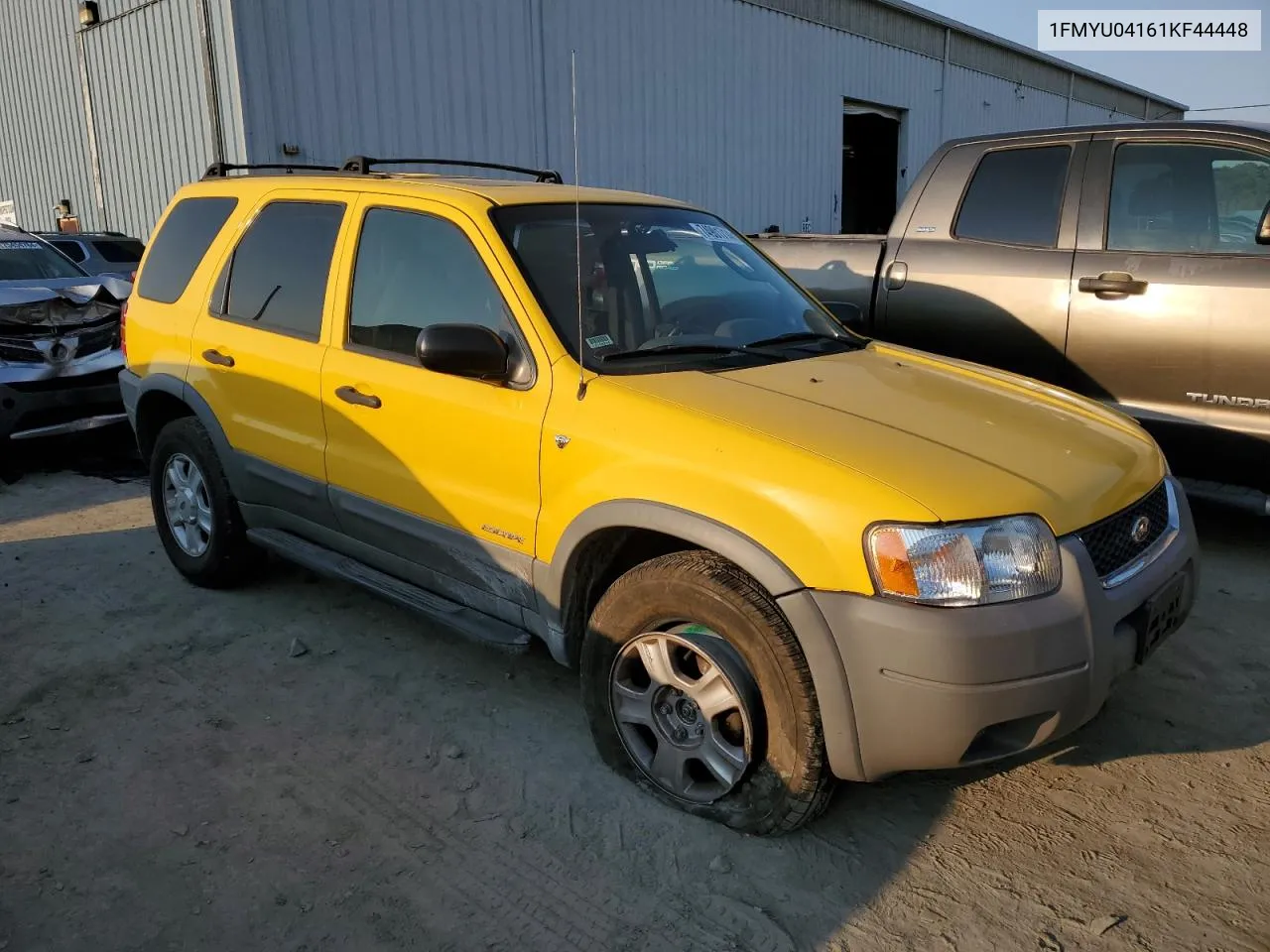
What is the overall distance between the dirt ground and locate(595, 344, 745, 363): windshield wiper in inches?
52.0

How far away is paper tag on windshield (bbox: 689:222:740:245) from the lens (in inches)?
156

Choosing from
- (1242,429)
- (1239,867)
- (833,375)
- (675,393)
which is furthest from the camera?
(1242,429)

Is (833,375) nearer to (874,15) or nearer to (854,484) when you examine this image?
(854,484)

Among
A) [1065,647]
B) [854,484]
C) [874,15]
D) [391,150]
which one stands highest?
[874,15]

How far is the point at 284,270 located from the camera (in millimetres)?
4031

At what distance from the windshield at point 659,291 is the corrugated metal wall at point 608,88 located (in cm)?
823

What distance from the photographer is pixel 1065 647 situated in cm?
237

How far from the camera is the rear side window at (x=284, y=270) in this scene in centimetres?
385

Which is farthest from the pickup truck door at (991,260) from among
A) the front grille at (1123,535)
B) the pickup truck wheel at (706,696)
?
the pickup truck wheel at (706,696)

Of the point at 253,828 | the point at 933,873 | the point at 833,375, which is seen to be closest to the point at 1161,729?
the point at 933,873

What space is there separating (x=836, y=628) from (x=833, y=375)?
110 centimetres

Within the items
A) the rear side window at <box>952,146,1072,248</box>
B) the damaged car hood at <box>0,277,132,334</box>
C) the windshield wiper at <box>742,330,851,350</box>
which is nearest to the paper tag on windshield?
the windshield wiper at <box>742,330,851,350</box>

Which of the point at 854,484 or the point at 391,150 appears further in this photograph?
the point at 391,150

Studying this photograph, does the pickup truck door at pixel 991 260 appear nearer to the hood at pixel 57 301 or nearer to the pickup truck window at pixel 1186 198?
the pickup truck window at pixel 1186 198
